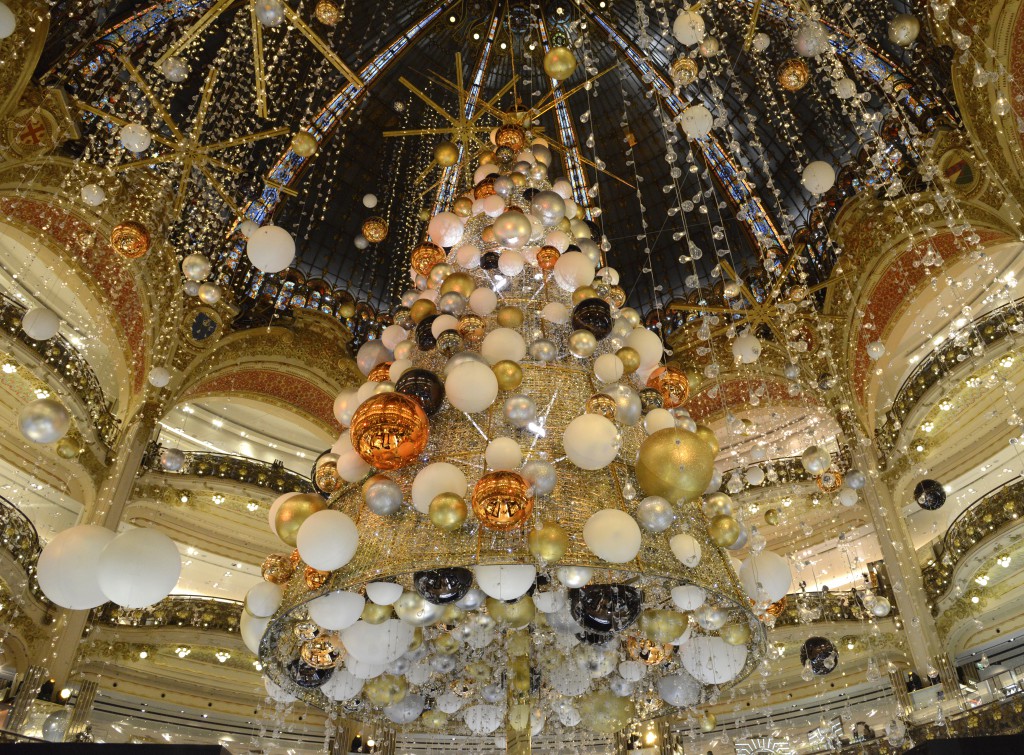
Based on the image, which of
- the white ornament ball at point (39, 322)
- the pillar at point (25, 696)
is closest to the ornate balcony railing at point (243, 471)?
the pillar at point (25, 696)

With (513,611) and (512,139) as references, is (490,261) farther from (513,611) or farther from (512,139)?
(513,611)

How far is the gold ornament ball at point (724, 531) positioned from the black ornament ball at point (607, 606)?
49 centimetres

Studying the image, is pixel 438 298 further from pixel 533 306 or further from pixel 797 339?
pixel 797 339

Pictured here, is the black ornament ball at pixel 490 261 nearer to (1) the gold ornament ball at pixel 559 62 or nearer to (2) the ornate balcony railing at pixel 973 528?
(1) the gold ornament ball at pixel 559 62

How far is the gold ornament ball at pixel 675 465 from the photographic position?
3105mm

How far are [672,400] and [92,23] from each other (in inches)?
388

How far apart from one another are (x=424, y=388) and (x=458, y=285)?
0.91 metres

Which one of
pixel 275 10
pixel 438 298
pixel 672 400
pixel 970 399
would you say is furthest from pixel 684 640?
pixel 970 399

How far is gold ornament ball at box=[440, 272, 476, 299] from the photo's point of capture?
13.5ft

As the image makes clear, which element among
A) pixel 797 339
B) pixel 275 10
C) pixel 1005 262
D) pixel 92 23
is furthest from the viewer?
pixel 797 339

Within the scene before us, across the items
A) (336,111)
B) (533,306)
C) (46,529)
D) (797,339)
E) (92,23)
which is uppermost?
(336,111)

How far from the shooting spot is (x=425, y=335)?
4.01 meters

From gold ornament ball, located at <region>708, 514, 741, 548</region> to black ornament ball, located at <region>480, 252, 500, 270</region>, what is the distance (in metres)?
2.01

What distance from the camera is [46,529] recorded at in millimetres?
11633
